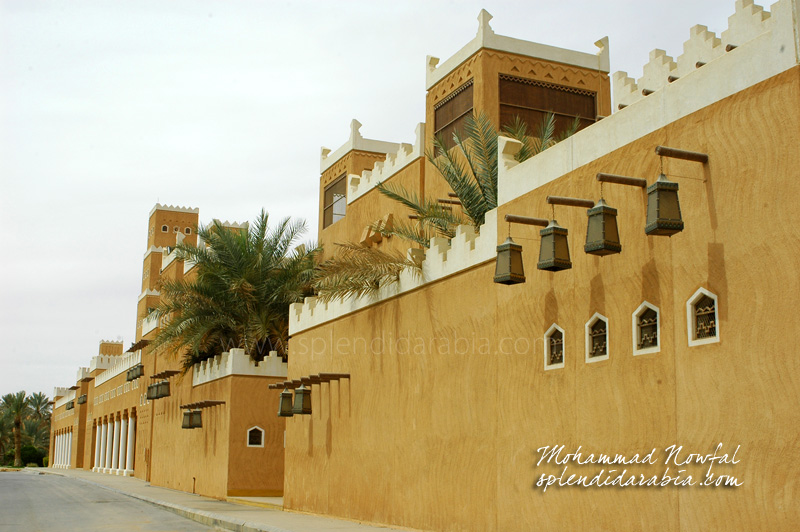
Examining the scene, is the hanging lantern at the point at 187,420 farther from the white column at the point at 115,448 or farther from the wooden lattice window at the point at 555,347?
the white column at the point at 115,448

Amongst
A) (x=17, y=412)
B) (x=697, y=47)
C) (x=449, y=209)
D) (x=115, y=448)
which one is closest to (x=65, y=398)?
(x=17, y=412)

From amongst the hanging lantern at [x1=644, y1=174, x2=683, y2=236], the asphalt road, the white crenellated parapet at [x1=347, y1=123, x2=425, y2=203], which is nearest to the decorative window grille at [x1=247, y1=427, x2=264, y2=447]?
the asphalt road

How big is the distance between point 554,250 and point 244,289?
15.4 metres

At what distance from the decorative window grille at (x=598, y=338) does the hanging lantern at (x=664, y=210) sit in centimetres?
181

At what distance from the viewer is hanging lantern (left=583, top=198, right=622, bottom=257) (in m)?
8.35

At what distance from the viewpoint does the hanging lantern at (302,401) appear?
17109mm

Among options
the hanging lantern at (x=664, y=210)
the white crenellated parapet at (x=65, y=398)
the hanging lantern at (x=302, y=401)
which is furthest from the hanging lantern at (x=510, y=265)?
the white crenellated parapet at (x=65, y=398)

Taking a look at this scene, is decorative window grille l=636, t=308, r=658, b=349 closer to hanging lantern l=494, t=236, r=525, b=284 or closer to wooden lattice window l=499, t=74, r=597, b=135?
hanging lantern l=494, t=236, r=525, b=284

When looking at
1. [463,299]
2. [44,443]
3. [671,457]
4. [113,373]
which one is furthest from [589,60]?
[44,443]

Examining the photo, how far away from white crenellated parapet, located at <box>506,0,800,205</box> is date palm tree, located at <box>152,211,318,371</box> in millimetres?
12883

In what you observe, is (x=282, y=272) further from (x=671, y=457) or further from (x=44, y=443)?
(x=44, y=443)

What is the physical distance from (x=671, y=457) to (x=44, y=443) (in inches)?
3735

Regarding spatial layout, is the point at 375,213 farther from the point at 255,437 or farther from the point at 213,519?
the point at 213,519

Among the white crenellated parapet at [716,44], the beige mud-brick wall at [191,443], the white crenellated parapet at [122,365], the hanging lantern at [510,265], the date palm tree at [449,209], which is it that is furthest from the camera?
the white crenellated parapet at [122,365]
